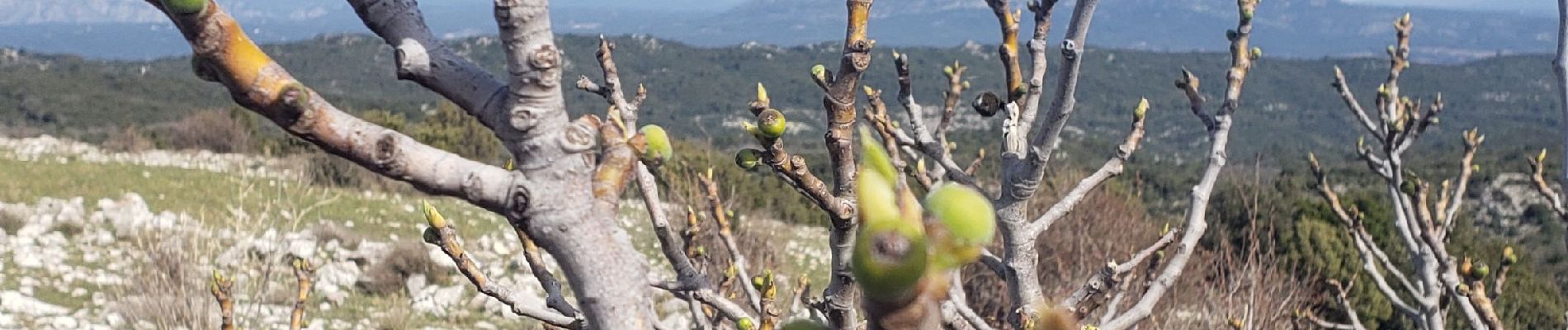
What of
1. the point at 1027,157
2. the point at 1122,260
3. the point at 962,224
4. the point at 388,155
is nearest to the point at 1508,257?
the point at 1027,157

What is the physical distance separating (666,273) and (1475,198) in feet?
86.6

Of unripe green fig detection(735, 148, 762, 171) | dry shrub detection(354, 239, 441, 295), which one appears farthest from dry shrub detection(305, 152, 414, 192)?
unripe green fig detection(735, 148, 762, 171)

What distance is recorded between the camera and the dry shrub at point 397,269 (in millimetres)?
8234

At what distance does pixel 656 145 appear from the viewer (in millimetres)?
883

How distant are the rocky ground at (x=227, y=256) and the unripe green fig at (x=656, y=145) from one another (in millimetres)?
3575

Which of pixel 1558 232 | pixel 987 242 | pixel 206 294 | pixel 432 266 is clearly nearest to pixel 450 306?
pixel 432 266

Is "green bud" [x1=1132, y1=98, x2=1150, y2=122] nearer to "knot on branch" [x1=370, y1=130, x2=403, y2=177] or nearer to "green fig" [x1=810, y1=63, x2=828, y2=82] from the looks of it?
"green fig" [x1=810, y1=63, x2=828, y2=82]

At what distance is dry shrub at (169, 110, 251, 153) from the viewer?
17297 millimetres

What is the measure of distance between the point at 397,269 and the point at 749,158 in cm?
824

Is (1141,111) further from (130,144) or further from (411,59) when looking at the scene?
(130,144)

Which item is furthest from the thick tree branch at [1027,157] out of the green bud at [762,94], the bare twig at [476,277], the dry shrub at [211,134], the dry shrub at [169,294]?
the dry shrub at [211,134]

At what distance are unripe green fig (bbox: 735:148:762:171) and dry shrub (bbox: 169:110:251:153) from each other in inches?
710

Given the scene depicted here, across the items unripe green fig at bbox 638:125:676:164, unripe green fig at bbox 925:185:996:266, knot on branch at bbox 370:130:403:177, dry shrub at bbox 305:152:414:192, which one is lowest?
dry shrub at bbox 305:152:414:192

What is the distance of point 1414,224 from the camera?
283 cm
